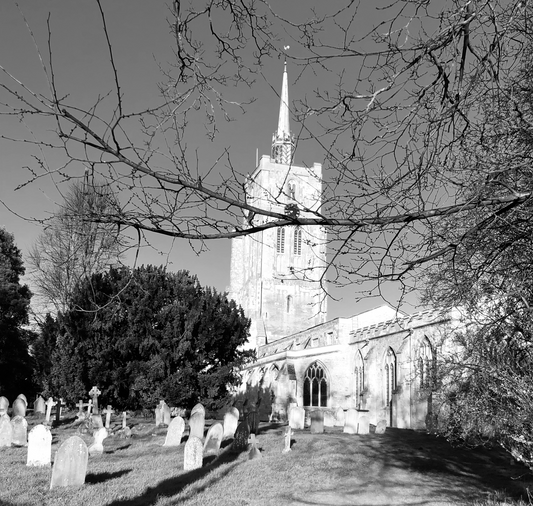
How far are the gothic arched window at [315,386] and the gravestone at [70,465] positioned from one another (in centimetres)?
2559

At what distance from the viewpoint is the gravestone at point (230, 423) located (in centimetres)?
1468

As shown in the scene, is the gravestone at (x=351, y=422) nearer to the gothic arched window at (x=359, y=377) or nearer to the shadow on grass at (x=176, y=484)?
the shadow on grass at (x=176, y=484)

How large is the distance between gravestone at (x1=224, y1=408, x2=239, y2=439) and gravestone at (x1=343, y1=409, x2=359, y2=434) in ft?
12.7

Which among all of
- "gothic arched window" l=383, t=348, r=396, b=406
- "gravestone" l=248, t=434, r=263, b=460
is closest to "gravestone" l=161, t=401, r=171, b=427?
"gravestone" l=248, t=434, r=263, b=460

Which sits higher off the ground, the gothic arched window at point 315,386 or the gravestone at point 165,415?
the gothic arched window at point 315,386

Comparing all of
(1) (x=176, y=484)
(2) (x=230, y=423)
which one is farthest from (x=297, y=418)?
(1) (x=176, y=484)

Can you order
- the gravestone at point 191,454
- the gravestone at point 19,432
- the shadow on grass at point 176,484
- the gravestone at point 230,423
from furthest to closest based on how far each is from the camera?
1. the gravestone at point 230,423
2. the gravestone at point 19,432
3. the gravestone at point 191,454
4. the shadow on grass at point 176,484

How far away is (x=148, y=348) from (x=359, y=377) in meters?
16.2

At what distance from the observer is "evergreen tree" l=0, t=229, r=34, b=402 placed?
2398 centimetres

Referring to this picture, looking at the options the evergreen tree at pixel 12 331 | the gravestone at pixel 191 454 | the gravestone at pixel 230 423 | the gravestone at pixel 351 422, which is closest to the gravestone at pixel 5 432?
the gravestone at pixel 191 454

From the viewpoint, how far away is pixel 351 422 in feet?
55.2

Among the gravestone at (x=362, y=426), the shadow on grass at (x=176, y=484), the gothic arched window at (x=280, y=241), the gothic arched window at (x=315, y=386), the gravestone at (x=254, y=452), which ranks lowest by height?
the shadow on grass at (x=176, y=484)

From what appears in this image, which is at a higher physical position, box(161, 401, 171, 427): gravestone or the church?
the church

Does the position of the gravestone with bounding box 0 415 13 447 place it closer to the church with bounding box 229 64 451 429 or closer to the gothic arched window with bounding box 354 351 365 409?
the church with bounding box 229 64 451 429
